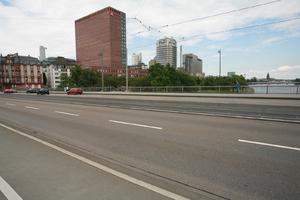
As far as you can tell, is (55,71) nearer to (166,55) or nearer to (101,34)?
(166,55)

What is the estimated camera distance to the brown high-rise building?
3522 cm

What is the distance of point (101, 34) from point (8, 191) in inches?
1493

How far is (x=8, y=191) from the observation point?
3.98 metres

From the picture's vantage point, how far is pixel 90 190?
12.9 feet

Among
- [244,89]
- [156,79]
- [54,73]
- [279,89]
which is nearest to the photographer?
[279,89]

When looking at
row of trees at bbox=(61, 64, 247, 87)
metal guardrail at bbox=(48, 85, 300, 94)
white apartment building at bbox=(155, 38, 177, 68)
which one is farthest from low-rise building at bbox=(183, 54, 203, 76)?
metal guardrail at bbox=(48, 85, 300, 94)

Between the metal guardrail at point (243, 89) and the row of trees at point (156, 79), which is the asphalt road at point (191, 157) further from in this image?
the row of trees at point (156, 79)

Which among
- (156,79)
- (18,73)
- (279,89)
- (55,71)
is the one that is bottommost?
(279,89)

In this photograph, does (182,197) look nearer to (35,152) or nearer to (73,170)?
(73,170)

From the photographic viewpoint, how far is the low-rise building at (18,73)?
129250mm

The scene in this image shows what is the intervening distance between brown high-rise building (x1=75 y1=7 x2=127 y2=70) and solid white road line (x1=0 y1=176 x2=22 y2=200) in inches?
1197

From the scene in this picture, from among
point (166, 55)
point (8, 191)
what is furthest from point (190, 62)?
point (8, 191)

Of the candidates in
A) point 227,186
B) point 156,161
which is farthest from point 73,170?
point 227,186

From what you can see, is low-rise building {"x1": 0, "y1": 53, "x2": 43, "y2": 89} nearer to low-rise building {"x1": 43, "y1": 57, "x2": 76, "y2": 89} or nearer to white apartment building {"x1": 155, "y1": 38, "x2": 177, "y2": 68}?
low-rise building {"x1": 43, "y1": 57, "x2": 76, "y2": 89}
